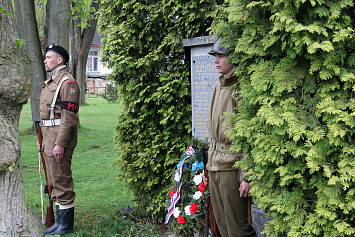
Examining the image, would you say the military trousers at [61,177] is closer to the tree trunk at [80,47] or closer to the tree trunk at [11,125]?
the tree trunk at [11,125]

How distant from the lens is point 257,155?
2730 millimetres

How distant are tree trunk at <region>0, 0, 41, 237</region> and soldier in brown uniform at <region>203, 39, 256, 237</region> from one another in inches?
81.1

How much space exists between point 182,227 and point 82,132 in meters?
12.4

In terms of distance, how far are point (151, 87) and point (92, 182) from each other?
3.84 meters

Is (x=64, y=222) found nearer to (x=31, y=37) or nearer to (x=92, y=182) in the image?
(x=31, y=37)

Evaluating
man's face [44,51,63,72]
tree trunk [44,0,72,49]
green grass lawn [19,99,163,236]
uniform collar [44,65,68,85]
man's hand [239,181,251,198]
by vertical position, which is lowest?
green grass lawn [19,99,163,236]

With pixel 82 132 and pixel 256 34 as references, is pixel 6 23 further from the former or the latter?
pixel 82 132

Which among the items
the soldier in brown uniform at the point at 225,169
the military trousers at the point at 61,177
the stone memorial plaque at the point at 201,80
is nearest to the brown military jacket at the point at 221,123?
the soldier in brown uniform at the point at 225,169

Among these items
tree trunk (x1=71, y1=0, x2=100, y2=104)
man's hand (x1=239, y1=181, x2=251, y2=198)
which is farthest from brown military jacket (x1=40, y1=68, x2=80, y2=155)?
tree trunk (x1=71, y1=0, x2=100, y2=104)

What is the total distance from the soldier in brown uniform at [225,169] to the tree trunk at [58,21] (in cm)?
404

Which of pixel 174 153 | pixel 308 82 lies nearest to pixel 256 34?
pixel 308 82

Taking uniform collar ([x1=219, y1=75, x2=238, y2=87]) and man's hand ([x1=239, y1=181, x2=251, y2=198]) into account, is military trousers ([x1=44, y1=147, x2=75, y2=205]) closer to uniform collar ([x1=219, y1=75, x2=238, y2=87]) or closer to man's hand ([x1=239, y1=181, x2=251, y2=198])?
uniform collar ([x1=219, y1=75, x2=238, y2=87])

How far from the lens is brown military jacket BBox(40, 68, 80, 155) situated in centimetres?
534

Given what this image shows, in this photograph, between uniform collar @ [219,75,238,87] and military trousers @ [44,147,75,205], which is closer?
uniform collar @ [219,75,238,87]
